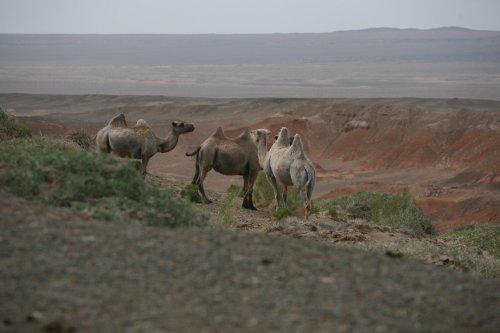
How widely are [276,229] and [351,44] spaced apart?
163193 millimetres

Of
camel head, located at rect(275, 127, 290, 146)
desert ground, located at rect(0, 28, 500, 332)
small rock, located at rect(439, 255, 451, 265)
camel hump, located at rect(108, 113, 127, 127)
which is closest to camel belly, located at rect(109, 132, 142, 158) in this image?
camel hump, located at rect(108, 113, 127, 127)

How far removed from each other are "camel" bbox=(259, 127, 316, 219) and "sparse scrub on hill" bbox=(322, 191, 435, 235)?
2545mm

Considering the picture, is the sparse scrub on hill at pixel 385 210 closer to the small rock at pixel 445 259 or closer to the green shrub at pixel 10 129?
the small rock at pixel 445 259

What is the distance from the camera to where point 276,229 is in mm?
16125

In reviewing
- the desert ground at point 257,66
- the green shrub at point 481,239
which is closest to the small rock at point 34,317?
the green shrub at point 481,239

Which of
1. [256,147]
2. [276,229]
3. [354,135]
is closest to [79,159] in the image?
[276,229]

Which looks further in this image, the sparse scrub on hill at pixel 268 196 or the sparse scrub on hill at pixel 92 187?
the sparse scrub on hill at pixel 268 196

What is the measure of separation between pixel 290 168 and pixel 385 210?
18.2 feet

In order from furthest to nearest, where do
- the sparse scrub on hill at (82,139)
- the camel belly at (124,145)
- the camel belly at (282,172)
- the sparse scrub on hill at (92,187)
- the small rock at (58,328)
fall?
the sparse scrub on hill at (82,139)
the camel belly at (124,145)
the camel belly at (282,172)
the sparse scrub on hill at (92,187)
the small rock at (58,328)

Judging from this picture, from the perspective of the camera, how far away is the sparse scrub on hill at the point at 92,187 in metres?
11.4

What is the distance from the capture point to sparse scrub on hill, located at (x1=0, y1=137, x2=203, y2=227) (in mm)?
11413

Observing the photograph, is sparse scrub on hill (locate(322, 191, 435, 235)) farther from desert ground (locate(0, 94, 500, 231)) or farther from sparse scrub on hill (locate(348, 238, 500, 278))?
desert ground (locate(0, 94, 500, 231))

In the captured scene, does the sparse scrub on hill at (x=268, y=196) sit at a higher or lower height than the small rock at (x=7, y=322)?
lower

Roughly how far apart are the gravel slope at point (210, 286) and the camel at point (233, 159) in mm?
10878
